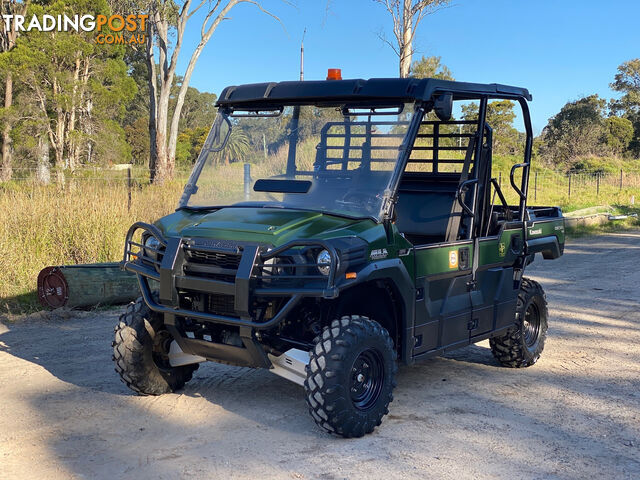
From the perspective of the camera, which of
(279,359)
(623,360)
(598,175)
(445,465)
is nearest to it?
(445,465)

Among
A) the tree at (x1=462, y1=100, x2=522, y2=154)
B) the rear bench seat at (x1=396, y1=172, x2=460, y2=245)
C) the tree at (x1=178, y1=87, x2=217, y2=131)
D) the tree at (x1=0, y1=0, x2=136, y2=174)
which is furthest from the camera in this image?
the tree at (x1=178, y1=87, x2=217, y2=131)

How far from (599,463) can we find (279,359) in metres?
2.00

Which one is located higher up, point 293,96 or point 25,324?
point 293,96

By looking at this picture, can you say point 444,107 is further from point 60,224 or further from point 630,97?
point 630,97

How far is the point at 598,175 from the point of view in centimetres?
3278

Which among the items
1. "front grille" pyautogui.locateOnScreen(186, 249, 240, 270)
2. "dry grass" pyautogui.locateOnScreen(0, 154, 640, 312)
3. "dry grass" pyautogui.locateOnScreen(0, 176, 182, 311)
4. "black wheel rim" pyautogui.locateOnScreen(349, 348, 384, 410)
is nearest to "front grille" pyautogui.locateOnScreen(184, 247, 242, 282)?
"front grille" pyautogui.locateOnScreen(186, 249, 240, 270)

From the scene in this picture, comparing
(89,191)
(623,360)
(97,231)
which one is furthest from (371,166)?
(89,191)

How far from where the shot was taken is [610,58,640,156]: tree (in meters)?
52.8

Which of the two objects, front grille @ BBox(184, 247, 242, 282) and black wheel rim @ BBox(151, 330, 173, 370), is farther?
black wheel rim @ BBox(151, 330, 173, 370)

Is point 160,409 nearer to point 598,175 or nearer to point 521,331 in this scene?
point 521,331

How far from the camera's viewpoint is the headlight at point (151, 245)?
16.6 ft

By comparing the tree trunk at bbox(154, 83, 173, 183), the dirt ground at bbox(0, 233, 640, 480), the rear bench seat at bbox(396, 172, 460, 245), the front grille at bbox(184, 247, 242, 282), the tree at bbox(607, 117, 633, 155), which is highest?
the tree at bbox(607, 117, 633, 155)

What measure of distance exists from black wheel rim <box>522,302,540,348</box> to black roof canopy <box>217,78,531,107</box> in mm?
2044

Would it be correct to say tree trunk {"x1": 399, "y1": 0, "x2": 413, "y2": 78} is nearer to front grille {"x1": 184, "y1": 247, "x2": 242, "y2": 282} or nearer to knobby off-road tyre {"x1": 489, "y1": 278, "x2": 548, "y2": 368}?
knobby off-road tyre {"x1": 489, "y1": 278, "x2": 548, "y2": 368}
